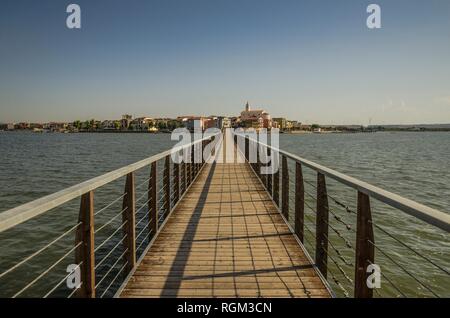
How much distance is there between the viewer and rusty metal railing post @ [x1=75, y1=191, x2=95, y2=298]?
2.24 m

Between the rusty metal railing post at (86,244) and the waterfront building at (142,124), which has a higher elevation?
the waterfront building at (142,124)

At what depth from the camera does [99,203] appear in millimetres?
11680

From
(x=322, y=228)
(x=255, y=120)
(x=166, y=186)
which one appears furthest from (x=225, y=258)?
(x=255, y=120)

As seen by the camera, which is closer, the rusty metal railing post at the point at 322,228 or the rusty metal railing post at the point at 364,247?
the rusty metal railing post at the point at 364,247

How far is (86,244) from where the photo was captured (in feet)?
7.46

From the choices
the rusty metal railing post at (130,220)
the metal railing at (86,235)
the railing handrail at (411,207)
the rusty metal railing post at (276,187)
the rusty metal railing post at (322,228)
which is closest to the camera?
the railing handrail at (411,207)

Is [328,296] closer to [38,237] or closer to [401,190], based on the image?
[38,237]

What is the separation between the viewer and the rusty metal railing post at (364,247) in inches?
89.5

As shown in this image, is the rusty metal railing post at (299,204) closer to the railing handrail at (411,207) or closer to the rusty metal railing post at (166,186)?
the railing handrail at (411,207)

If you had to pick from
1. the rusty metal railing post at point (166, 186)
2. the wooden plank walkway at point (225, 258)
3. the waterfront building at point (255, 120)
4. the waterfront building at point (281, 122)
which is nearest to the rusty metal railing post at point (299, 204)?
the wooden plank walkway at point (225, 258)

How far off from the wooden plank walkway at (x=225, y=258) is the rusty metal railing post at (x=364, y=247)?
0.59 metres

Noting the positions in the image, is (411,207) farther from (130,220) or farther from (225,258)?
(130,220)

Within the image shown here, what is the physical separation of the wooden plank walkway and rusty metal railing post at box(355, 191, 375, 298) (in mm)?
587
